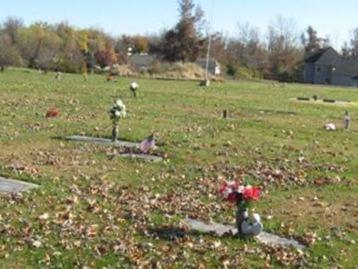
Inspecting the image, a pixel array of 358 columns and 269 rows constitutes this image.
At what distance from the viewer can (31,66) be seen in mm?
76938

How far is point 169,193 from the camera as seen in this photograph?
11.3 m

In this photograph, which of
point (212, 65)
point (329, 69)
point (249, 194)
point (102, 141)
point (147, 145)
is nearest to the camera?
point (249, 194)

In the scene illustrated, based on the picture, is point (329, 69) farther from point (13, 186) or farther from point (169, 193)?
point (13, 186)

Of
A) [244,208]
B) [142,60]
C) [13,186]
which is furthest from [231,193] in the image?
[142,60]

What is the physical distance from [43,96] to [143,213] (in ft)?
69.6

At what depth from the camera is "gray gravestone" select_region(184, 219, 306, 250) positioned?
28.7ft

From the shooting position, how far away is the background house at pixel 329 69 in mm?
101750

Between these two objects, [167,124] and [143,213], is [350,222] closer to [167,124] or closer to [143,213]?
[143,213]

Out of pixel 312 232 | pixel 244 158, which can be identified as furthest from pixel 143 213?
pixel 244 158

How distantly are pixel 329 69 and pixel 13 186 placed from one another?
96.0m

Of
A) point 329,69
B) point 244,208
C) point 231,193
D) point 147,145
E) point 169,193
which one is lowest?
point 329,69

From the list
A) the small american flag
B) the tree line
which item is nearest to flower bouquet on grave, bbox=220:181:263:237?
the small american flag

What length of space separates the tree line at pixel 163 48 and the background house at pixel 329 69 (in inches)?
80.2

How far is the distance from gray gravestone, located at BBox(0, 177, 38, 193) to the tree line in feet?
193
